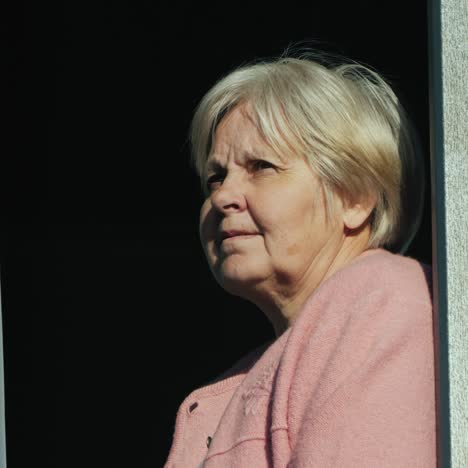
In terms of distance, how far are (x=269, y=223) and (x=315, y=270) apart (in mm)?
117

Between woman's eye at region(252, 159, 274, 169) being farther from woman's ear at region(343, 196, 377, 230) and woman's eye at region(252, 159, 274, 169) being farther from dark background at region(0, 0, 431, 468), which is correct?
dark background at region(0, 0, 431, 468)

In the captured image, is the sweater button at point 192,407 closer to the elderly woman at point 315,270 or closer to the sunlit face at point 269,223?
the elderly woman at point 315,270

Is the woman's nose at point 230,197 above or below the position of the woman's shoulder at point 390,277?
above

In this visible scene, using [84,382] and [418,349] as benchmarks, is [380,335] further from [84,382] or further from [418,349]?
[84,382]

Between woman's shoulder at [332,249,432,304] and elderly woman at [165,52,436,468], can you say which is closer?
elderly woman at [165,52,436,468]

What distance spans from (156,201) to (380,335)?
2.41 meters

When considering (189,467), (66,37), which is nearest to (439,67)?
(189,467)

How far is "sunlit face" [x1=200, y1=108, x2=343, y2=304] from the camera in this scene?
211cm

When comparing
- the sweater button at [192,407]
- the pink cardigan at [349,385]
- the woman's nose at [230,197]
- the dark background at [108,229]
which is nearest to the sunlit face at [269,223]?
the woman's nose at [230,197]

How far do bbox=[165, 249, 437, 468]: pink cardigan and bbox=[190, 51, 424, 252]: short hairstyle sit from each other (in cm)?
21

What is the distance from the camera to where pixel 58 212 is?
4203 mm

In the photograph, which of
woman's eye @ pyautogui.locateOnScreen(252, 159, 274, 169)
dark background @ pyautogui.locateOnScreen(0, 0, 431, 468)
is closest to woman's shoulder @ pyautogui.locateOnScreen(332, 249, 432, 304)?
woman's eye @ pyautogui.locateOnScreen(252, 159, 274, 169)

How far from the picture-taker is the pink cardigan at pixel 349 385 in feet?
5.44

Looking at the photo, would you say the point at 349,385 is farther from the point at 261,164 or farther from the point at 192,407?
the point at 192,407
